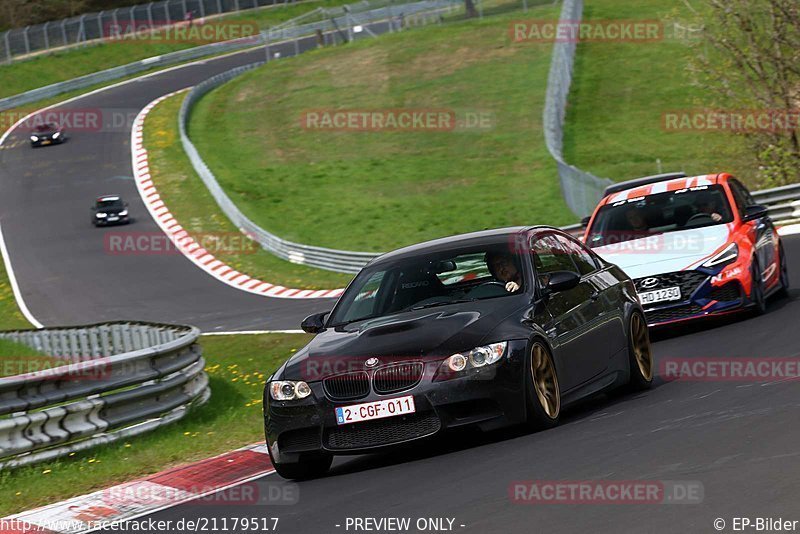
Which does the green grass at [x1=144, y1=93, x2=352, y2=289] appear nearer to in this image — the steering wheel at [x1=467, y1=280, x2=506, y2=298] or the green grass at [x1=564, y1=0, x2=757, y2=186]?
the green grass at [x1=564, y1=0, x2=757, y2=186]

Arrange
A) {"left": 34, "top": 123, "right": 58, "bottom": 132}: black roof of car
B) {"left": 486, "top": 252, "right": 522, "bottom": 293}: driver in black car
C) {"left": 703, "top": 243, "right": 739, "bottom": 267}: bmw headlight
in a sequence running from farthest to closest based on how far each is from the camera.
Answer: {"left": 34, "top": 123, "right": 58, "bottom": 132}: black roof of car < {"left": 703, "top": 243, "right": 739, "bottom": 267}: bmw headlight < {"left": 486, "top": 252, "right": 522, "bottom": 293}: driver in black car

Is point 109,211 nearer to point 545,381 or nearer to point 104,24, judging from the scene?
point 545,381

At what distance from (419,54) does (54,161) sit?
18283 mm

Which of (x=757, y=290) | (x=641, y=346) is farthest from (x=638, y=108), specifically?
(x=641, y=346)

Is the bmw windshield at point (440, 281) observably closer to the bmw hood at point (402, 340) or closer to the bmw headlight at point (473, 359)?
the bmw hood at point (402, 340)

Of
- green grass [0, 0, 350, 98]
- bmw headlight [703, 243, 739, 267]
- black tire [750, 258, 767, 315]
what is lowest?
green grass [0, 0, 350, 98]

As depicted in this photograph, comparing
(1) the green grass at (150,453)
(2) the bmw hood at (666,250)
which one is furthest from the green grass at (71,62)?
(2) the bmw hood at (666,250)

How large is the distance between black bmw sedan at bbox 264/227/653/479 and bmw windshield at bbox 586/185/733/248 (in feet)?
14.1

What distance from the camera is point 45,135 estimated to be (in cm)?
5925

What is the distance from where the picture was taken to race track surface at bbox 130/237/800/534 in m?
5.92

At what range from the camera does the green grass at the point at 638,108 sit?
134 feet

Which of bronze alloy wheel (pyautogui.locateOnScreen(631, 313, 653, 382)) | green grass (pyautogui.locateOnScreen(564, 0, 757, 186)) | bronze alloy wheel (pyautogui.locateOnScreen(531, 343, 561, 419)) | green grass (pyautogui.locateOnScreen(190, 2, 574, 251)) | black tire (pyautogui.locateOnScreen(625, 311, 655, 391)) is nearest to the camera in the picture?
bronze alloy wheel (pyautogui.locateOnScreen(531, 343, 561, 419))

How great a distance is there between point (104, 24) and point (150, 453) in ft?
245

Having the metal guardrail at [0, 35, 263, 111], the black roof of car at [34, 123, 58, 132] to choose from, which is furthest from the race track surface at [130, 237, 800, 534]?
the metal guardrail at [0, 35, 263, 111]
